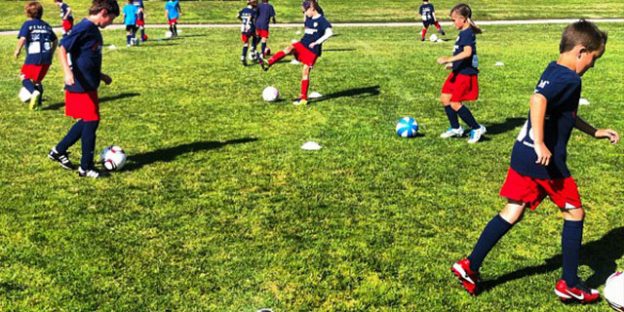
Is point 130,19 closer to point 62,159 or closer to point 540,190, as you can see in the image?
point 62,159

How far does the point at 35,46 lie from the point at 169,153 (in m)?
5.08

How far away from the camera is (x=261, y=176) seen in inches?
287

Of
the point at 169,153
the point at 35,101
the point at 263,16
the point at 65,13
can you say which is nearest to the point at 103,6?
the point at 169,153

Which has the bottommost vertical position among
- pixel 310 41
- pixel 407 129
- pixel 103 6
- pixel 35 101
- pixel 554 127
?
pixel 407 129

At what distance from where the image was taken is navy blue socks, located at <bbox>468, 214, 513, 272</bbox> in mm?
4391

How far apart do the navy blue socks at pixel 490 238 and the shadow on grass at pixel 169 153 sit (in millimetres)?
4972

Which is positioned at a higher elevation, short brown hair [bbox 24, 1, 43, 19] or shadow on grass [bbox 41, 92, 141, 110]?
short brown hair [bbox 24, 1, 43, 19]

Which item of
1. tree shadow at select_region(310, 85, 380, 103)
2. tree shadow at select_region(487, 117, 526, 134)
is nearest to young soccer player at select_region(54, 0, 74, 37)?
tree shadow at select_region(310, 85, 380, 103)

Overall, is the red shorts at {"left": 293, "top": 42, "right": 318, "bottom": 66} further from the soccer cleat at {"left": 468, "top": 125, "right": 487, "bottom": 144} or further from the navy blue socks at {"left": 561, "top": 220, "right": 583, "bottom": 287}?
the navy blue socks at {"left": 561, "top": 220, "right": 583, "bottom": 287}

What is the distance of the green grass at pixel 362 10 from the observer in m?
32.7

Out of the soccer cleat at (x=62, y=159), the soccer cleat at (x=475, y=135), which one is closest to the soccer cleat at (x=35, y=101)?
the soccer cleat at (x=62, y=159)

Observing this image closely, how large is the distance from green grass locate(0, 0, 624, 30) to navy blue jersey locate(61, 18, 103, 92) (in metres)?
25.7

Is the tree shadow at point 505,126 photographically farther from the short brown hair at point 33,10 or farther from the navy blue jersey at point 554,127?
the short brown hair at point 33,10

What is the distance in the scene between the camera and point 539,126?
3.98m
